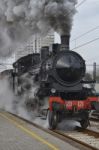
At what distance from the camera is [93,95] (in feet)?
51.4

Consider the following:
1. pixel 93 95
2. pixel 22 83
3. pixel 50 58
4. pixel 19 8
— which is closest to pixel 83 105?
pixel 93 95

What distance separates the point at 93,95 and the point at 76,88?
728 mm

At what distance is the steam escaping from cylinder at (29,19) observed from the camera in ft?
58.4

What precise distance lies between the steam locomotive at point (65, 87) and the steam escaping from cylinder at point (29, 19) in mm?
1772

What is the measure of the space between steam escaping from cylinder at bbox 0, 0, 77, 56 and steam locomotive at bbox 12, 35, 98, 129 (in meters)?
1.77

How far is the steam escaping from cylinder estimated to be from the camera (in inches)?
701

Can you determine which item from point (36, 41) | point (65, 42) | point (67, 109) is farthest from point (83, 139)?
point (36, 41)

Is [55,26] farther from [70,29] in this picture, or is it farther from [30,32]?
[30,32]

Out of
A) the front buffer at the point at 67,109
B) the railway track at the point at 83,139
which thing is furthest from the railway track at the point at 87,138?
the front buffer at the point at 67,109

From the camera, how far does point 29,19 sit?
19.2 m

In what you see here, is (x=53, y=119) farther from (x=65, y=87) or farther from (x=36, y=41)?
(x=36, y=41)

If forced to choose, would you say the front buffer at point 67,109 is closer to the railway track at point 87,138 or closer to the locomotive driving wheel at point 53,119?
the locomotive driving wheel at point 53,119

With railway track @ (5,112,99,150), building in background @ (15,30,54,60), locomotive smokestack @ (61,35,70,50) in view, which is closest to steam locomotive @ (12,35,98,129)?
locomotive smokestack @ (61,35,70,50)

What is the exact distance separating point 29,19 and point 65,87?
5.12 metres
